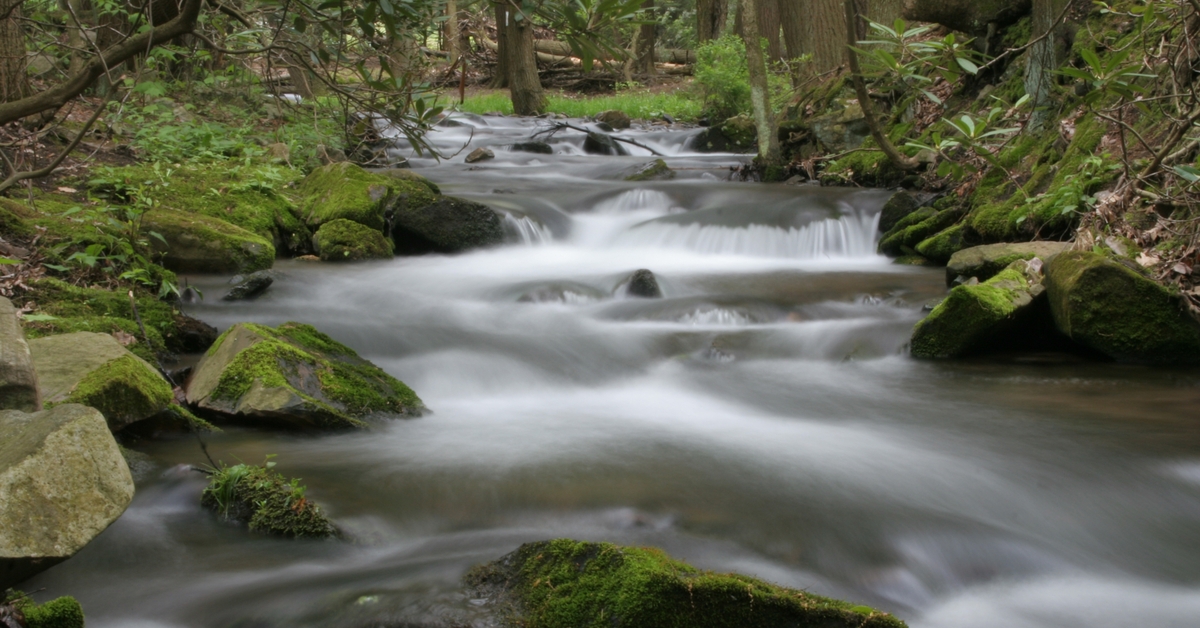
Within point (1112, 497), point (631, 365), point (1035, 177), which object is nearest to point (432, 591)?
point (1112, 497)

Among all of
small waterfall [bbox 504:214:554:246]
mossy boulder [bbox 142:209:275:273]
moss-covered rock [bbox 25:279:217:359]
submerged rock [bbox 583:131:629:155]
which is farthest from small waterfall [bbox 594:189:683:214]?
moss-covered rock [bbox 25:279:217:359]

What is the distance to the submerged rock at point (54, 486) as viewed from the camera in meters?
2.53

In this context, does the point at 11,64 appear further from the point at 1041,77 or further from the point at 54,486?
the point at 1041,77

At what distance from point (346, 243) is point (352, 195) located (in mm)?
559

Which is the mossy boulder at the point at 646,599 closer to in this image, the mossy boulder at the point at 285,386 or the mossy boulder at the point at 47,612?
the mossy boulder at the point at 47,612

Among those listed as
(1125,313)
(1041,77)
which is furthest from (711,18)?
(1125,313)

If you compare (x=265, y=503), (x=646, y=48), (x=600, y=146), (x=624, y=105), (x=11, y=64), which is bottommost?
(x=265, y=503)

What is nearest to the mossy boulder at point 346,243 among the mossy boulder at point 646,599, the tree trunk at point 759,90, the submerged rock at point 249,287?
the submerged rock at point 249,287

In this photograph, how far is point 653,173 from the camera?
13445mm

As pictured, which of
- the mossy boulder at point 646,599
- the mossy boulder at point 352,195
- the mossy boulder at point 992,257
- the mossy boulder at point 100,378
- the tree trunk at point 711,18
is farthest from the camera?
the tree trunk at point 711,18

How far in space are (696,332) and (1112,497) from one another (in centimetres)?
343

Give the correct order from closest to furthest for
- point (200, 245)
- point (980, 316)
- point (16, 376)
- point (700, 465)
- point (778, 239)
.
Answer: point (16, 376) < point (700, 465) < point (980, 316) < point (200, 245) < point (778, 239)

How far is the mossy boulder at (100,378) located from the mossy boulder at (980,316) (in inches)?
194

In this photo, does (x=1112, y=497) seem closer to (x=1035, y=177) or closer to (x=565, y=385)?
(x=565, y=385)
